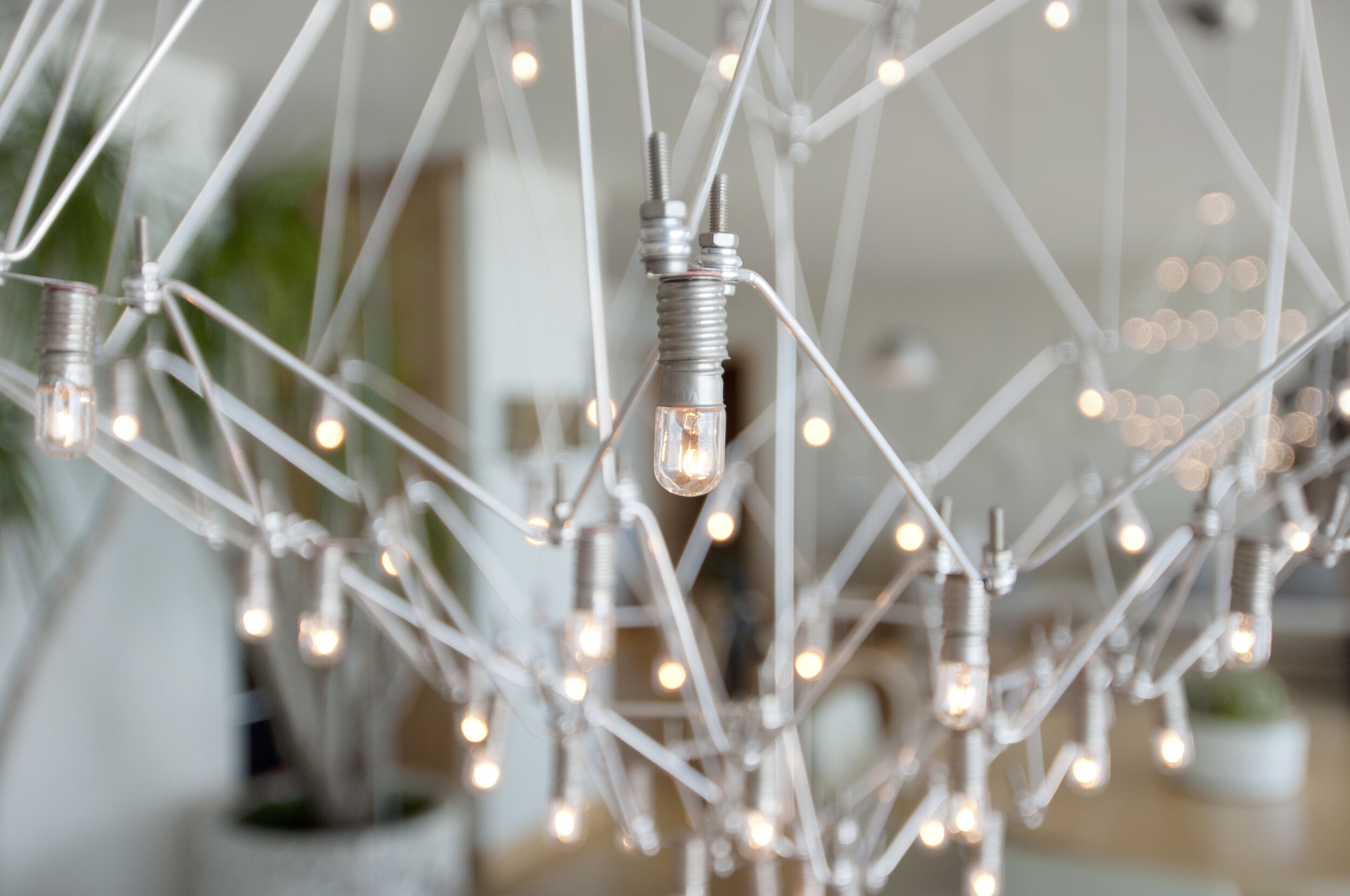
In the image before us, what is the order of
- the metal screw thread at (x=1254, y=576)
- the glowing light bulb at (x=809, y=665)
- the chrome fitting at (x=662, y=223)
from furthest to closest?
the glowing light bulb at (x=809, y=665), the metal screw thread at (x=1254, y=576), the chrome fitting at (x=662, y=223)

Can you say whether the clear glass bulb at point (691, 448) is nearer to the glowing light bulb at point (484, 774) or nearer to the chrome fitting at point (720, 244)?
the chrome fitting at point (720, 244)

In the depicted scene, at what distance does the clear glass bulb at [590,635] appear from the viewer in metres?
0.77

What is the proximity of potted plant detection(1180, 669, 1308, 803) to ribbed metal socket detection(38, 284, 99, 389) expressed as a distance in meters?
2.22

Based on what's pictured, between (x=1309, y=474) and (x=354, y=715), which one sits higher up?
(x=1309, y=474)

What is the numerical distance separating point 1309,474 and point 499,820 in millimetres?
1932

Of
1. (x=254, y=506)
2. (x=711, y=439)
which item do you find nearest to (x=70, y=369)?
(x=254, y=506)

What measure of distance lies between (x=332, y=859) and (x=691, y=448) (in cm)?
178

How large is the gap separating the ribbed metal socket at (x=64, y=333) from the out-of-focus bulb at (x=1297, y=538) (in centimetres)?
94

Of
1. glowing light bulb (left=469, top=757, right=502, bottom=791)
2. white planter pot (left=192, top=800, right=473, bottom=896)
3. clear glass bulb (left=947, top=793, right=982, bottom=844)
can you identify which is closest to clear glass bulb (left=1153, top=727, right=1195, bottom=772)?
clear glass bulb (left=947, top=793, right=982, bottom=844)

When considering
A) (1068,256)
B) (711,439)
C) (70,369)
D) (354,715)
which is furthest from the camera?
(354,715)

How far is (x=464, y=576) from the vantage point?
84.1 inches

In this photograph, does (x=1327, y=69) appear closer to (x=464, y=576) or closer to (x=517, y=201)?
(x=517, y=201)

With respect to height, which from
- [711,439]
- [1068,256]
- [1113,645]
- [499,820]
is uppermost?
[1068,256]

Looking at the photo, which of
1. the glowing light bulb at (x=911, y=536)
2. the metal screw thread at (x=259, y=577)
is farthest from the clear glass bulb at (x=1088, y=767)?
the metal screw thread at (x=259, y=577)
